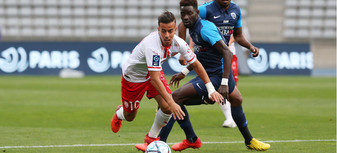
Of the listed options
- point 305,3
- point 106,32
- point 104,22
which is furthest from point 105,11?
point 305,3

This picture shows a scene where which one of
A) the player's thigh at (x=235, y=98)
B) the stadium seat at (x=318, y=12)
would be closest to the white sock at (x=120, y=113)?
the player's thigh at (x=235, y=98)

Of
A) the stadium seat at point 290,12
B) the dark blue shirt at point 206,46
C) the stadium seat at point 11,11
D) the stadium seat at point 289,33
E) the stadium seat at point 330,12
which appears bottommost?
the stadium seat at point 289,33

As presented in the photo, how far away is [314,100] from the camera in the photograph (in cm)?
1526

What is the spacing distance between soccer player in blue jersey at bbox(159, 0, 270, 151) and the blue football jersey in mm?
29

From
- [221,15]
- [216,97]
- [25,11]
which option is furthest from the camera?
[25,11]

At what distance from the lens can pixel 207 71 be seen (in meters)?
7.48

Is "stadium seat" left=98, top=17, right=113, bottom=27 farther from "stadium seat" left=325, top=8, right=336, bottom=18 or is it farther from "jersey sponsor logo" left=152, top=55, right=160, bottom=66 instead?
"jersey sponsor logo" left=152, top=55, right=160, bottom=66

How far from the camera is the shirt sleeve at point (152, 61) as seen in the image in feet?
21.3

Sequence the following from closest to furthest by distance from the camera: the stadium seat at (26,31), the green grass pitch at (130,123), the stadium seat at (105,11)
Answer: the green grass pitch at (130,123) → the stadium seat at (26,31) → the stadium seat at (105,11)

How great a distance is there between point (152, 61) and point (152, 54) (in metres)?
0.08

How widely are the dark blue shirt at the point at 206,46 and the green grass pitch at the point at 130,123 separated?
1.02m

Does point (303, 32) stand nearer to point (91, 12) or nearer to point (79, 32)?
point (91, 12)

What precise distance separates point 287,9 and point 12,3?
17870 millimetres

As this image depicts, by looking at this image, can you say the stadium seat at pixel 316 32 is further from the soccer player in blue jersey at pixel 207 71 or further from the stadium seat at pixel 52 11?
the soccer player in blue jersey at pixel 207 71
